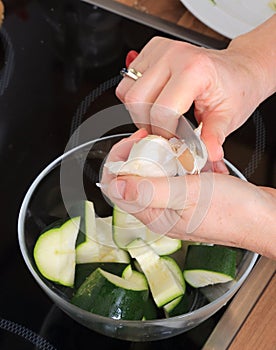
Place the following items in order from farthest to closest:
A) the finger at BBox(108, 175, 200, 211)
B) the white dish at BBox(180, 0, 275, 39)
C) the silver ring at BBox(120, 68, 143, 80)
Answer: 1. the white dish at BBox(180, 0, 275, 39)
2. the silver ring at BBox(120, 68, 143, 80)
3. the finger at BBox(108, 175, 200, 211)

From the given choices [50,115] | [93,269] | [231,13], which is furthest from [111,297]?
[231,13]

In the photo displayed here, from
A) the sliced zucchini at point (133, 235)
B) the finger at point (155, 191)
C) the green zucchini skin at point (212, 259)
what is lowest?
the sliced zucchini at point (133, 235)

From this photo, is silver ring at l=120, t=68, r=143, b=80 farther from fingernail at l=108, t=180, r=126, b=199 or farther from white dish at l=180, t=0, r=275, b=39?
white dish at l=180, t=0, r=275, b=39

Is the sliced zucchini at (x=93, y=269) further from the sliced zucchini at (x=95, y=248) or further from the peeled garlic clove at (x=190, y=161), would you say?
the peeled garlic clove at (x=190, y=161)

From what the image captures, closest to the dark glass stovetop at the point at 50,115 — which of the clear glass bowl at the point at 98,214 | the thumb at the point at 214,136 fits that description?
the clear glass bowl at the point at 98,214

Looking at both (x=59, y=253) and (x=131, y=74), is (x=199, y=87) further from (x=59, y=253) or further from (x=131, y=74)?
(x=59, y=253)

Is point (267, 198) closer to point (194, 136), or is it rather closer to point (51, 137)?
point (194, 136)

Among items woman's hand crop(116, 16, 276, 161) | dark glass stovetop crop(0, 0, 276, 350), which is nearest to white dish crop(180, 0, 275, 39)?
dark glass stovetop crop(0, 0, 276, 350)

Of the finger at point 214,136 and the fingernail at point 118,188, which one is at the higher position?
the finger at point 214,136
